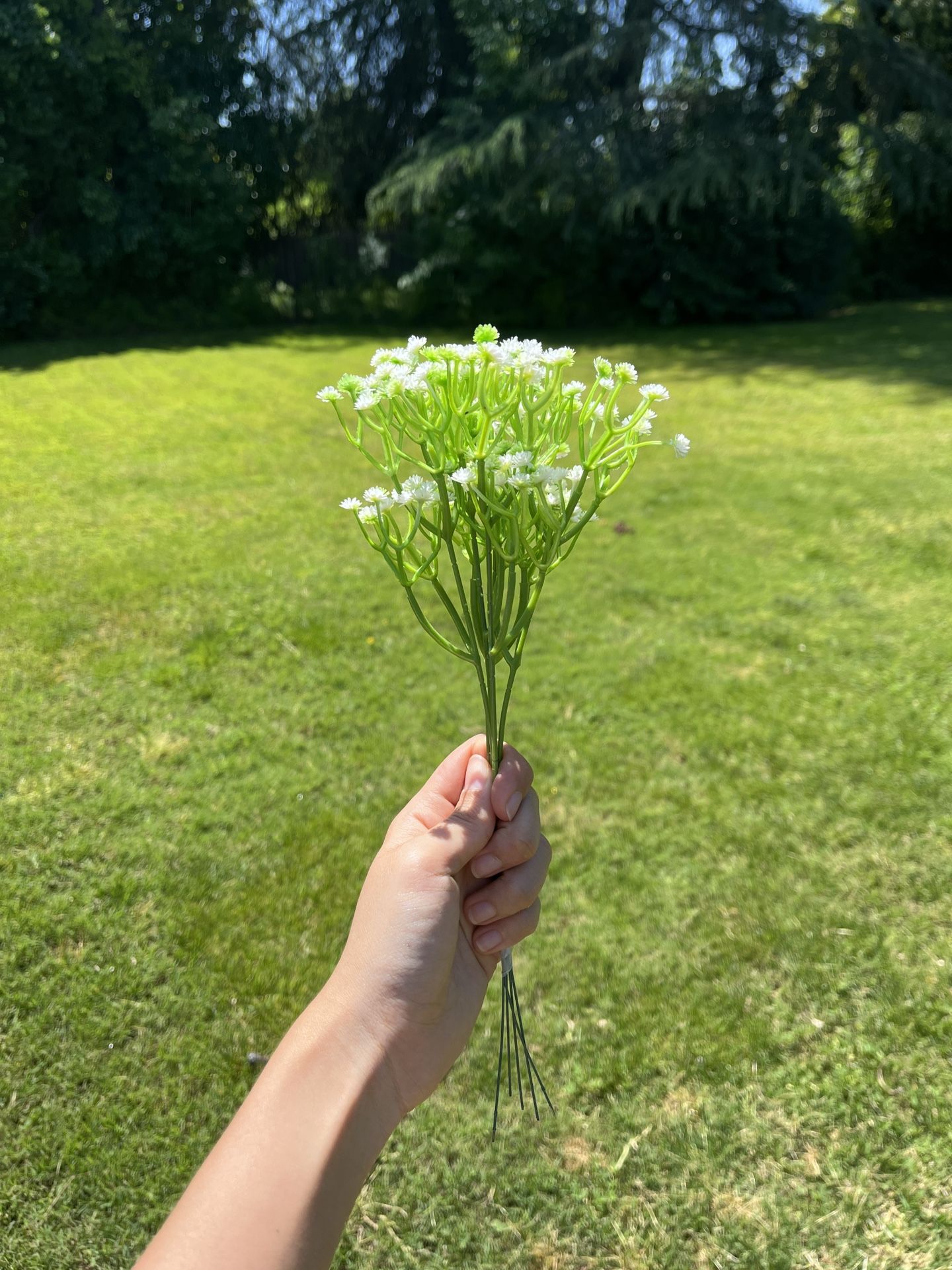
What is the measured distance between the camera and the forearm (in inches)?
40.6

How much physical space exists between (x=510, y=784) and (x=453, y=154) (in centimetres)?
1312

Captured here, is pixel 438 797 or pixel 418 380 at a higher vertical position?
pixel 418 380

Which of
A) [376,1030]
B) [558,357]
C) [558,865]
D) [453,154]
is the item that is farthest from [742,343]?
[376,1030]

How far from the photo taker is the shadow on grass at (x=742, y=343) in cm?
1074

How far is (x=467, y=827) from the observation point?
142 cm

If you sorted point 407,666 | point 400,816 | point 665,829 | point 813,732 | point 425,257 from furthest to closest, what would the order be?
point 425,257 → point 407,666 → point 813,732 → point 665,829 → point 400,816

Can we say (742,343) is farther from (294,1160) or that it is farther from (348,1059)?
(294,1160)

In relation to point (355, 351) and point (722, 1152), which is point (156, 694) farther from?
point (355, 351)

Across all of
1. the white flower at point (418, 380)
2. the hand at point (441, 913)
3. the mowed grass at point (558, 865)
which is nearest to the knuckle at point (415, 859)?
the hand at point (441, 913)

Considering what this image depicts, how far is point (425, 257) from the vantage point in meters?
14.3

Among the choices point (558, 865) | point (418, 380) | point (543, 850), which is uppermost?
point (418, 380)

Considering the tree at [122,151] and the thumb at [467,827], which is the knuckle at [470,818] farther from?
the tree at [122,151]

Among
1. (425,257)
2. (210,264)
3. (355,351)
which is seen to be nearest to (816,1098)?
(355,351)

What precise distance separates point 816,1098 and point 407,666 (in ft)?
7.98
